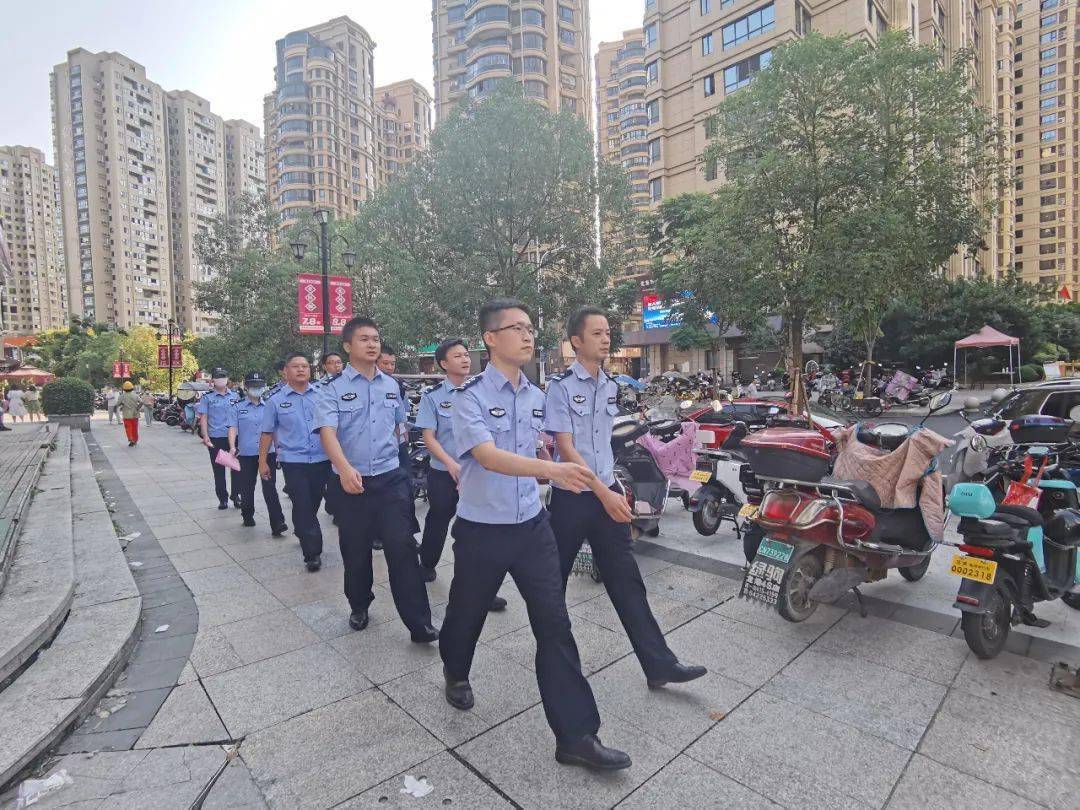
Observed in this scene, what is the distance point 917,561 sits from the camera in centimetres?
392

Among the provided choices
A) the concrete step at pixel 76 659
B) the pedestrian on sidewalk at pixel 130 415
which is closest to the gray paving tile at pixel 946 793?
the concrete step at pixel 76 659

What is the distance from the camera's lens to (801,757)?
2395 millimetres

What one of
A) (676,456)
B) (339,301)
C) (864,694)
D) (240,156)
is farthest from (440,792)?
(240,156)

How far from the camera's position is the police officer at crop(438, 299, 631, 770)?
229 cm

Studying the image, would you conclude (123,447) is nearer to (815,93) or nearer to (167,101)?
(815,93)

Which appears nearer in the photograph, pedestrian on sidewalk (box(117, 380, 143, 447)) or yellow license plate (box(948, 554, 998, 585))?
yellow license plate (box(948, 554, 998, 585))

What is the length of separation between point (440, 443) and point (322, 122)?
253 ft

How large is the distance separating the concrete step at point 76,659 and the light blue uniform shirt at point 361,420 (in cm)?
162

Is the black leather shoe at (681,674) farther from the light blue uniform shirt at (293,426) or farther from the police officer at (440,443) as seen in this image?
the light blue uniform shirt at (293,426)

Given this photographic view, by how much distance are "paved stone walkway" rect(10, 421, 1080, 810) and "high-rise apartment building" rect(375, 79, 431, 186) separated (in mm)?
85881

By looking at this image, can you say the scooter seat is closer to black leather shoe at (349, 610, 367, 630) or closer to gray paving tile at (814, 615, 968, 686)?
gray paving tile at (814, 615, 968, 686)

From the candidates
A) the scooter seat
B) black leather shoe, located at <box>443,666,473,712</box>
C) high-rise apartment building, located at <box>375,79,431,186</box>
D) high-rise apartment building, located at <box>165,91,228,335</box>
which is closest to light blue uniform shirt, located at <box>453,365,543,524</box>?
black leather shoe, located at <box>443,666,473,712</box>

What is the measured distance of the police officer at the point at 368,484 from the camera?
3381mm

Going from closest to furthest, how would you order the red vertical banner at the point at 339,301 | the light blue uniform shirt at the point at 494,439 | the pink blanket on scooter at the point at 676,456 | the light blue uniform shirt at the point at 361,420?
1. the light blue uniform shirt at the point at 494,439
2. the light blue uniform shirt at the point at 361,420
3. the pink blanket on scooter at the point at 676,456
4. the red vertical banner at the point at 339,301
